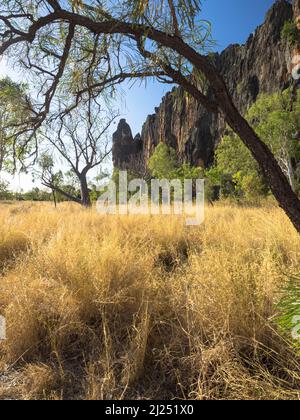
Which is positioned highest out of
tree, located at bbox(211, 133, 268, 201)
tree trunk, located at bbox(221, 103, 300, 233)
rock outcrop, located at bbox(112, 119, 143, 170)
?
rock outcrop, located at bbox(112, 119, 143, 170)

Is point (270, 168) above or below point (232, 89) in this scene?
below

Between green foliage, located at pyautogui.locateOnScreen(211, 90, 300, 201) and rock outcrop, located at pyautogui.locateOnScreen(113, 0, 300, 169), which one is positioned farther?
rock outcrop, located at pyautogui.locateOnScreen(113, 0, 300, 169)

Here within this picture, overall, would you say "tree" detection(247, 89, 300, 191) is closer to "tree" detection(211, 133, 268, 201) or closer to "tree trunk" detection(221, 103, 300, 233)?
"tree" detection(211, 133, 268, 201)

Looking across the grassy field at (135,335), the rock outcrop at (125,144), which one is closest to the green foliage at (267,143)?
the grassy field at (135,335)

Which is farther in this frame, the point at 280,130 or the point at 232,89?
the point at 232,89

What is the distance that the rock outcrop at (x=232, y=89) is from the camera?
40656 mm

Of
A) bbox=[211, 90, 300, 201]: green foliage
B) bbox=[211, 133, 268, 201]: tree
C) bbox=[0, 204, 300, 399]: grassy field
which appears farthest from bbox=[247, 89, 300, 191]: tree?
bbox=[0, 204, 300, 399]: grassy field

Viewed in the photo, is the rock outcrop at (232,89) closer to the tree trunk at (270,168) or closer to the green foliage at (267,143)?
the green foliage at (267,143)

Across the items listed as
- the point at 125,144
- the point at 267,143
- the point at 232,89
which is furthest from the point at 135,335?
the point at 125,144

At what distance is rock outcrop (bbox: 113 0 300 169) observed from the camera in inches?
1601

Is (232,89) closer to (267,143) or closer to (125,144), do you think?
(125,144)

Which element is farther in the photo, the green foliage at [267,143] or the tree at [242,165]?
the tree at [242,165]

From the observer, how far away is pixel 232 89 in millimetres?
49062

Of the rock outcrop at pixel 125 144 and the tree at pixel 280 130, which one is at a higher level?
the rock outcrop at pixel 125 144
